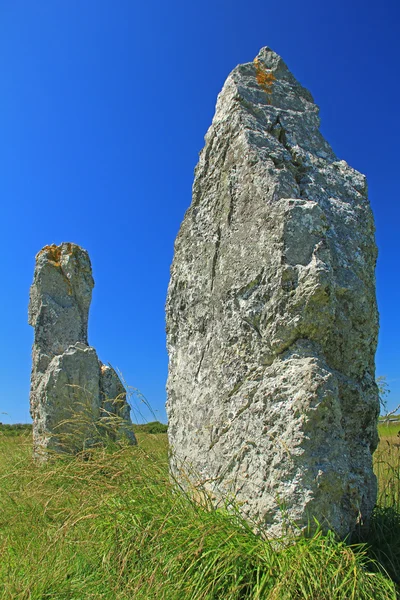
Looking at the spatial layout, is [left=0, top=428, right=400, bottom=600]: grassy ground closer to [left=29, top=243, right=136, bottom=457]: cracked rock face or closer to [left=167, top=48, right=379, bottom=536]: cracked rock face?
[left=167, top=48, right=379, bottom=536]: cracked rock face

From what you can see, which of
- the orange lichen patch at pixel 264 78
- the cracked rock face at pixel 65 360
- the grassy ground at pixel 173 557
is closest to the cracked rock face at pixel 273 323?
the orange lichen patch at pixel 264 78

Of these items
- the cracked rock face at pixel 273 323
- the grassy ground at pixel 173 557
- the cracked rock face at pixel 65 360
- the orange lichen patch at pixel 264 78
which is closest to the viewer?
the grassy ground at pixel 173 557

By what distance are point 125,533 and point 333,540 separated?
1.48m

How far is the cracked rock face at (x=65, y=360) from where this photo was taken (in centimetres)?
853

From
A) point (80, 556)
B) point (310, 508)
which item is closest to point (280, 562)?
point (310, 508)

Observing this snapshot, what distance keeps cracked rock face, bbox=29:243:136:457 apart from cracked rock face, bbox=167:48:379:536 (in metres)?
4.01

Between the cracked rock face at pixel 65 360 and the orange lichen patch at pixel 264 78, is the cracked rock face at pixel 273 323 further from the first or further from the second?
the cracked rock face at pixel 65 360

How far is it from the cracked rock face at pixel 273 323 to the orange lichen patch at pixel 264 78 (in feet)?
0.08

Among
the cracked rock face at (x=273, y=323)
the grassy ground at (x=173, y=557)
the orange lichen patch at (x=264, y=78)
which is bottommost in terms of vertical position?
the grassy ground at (x=173, y=557)

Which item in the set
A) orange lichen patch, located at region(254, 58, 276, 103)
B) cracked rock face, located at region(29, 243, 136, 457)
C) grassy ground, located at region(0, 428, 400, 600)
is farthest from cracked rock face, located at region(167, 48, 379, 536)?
cracked rock face, located at region(29, 243, 136, 457)

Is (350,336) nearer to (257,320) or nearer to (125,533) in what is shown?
(257,320)

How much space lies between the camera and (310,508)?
3.32m

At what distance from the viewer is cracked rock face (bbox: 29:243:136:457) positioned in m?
8.53

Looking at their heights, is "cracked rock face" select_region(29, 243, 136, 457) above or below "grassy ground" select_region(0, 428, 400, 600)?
above
